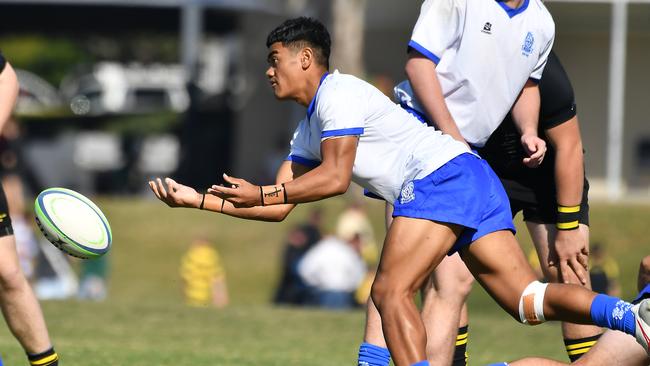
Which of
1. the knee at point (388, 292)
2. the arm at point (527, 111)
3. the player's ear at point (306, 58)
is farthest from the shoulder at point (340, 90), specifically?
the arm at point (527, 111)

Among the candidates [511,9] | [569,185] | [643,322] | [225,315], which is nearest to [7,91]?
[511,9]

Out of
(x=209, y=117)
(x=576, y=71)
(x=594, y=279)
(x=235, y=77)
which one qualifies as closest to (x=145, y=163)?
(x=209, y=117)

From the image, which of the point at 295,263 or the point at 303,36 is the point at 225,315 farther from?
the point at 303,36

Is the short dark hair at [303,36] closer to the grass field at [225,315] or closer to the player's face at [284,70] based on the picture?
the player's face at [284,70]

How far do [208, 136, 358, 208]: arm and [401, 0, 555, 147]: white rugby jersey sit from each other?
89cm

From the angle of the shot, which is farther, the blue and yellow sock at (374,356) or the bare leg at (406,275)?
the blue and yellow sock at (374,356)

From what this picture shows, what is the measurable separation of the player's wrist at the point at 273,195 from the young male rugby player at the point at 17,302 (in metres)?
1.53

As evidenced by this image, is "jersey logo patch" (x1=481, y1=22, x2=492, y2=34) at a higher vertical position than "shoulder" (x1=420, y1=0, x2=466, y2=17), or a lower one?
lower

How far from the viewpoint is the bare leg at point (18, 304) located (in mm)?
6215

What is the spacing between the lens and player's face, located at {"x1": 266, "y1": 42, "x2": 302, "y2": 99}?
5746 mm

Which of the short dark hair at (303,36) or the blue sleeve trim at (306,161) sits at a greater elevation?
the short dark hair at (303,36)

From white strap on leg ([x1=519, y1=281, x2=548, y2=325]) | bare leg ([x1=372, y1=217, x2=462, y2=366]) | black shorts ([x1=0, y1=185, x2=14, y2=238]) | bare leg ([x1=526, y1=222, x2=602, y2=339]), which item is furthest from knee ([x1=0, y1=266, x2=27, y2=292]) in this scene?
bare leg ([x1=526, y1=222, x2=602, y2=339])

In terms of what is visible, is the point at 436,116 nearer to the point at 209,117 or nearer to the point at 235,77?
the point at 209,117

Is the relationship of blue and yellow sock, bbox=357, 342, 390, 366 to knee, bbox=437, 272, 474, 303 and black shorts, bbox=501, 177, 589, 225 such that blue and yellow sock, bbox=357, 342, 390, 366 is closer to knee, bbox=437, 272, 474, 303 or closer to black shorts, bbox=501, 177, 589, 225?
knee, bbox=437, 272, 474, 303
